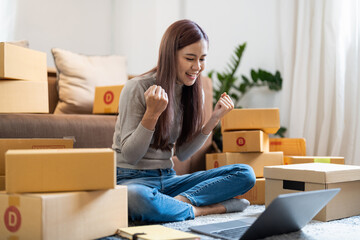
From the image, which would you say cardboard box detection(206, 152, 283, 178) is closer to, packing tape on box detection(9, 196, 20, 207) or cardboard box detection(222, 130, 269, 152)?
cardboard box detection(222, 130, 269, 152)

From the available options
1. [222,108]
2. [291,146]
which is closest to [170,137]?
[222,108]

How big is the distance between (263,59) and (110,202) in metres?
1.90

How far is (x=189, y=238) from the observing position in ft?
3.66

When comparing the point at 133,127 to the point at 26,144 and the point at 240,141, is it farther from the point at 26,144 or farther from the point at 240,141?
the point at 240,141

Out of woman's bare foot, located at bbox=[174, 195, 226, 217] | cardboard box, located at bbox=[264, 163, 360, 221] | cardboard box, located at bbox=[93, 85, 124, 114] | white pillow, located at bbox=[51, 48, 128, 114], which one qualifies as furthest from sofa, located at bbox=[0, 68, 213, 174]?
cardboard box, located at bbox=[264, 163, 360, 221]

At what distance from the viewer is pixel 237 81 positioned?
2.94m

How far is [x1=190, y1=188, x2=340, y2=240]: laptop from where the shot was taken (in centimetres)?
107

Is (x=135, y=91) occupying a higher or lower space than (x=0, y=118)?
higher

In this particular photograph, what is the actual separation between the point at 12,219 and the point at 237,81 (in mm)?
2105

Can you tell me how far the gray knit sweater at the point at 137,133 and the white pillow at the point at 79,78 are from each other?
0.99 metres

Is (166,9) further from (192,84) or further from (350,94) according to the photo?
(192,84)

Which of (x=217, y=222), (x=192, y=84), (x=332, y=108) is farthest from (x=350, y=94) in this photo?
(x=217, y=222)

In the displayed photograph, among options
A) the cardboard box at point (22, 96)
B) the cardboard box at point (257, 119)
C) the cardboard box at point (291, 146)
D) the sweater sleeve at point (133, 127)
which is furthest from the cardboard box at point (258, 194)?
the cardboard box at point (22, 96)

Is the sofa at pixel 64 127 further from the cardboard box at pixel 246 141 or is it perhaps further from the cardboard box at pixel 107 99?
the cardboard box at pixel 246 141
